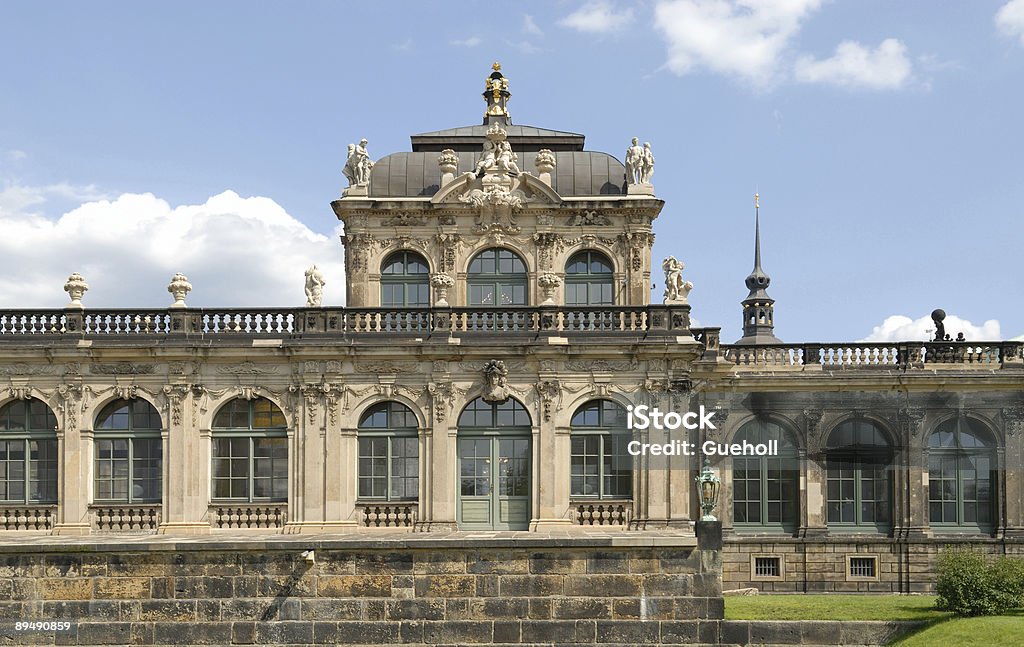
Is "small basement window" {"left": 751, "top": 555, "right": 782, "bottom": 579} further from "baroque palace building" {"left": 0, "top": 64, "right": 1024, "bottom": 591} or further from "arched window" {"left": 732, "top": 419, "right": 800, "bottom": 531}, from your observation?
"baroque palace building" {"left": 0, "top": 64, "right": 1024, "bottom": 591}

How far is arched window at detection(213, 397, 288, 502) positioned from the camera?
32.2 meters

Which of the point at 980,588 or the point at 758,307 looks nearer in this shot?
the point at 980,588

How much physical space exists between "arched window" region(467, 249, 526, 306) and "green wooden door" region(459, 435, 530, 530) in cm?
657

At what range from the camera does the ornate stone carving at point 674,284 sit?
33250mm

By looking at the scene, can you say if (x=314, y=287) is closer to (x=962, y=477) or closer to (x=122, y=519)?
(x=122, y=519)

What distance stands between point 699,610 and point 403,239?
657 inches

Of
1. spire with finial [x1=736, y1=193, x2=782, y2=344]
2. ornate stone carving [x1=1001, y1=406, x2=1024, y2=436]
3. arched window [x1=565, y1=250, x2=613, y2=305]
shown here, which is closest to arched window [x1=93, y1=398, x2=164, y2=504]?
arched window [x1=565, y1=250, x2=613, y2=305]

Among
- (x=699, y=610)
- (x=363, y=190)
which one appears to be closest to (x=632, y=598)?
(x=699, y=610)

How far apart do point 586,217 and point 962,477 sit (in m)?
14.0

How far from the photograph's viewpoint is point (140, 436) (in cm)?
3228

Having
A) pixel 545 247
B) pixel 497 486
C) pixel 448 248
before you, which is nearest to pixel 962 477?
pixel 545 247

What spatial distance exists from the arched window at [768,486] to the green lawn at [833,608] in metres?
4.76

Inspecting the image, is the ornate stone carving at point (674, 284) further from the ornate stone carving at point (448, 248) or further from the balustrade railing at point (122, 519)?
the balustrade railing at point (122, 519)

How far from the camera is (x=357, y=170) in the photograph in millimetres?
38156
